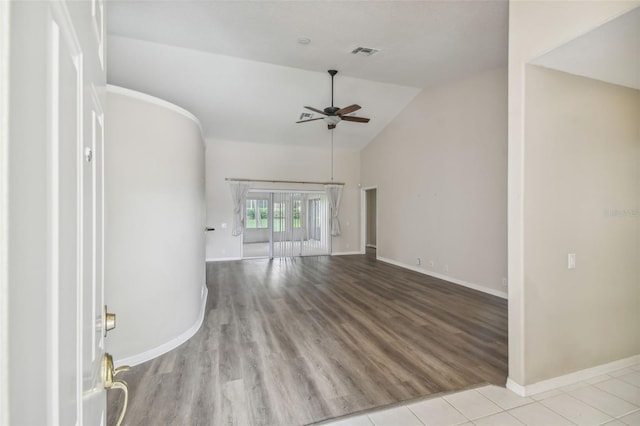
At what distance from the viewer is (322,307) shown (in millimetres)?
4309

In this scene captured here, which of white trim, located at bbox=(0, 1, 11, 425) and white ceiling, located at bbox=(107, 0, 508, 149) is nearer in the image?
white trim, located at bbox=(0, 1, 11, 425)

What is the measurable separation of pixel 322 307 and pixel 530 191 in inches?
118

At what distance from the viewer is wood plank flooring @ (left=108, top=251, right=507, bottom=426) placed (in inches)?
85.5

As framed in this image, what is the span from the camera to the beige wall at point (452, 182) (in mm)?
4781

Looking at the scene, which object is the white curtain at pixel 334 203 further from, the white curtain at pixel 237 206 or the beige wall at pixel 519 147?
the beige wall at pixel 519 147

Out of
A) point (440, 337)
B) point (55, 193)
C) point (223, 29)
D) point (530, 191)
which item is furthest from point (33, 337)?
point (223, 29)

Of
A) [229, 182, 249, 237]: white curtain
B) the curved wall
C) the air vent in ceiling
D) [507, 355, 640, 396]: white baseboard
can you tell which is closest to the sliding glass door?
[229, 182, 249, 237]: white curtain

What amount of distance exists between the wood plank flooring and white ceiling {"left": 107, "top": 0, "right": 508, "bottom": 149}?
Answer: 3.69 metres

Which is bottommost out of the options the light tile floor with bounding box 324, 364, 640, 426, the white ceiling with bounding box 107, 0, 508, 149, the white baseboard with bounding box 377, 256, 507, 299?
the light tile floor with bounding box 324, 364, 640, 426

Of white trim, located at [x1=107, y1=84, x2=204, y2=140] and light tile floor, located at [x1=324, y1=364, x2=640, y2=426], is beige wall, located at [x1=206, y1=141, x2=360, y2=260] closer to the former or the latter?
white trim, located at [x1=107, y1=84, x2=204, y2=140]

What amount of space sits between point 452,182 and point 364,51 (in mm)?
2835

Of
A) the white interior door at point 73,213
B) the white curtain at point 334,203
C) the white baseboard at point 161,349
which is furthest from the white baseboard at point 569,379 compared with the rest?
the white curtain at point 334,203

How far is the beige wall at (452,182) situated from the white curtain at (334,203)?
5.37ft

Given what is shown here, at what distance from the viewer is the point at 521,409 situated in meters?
2.13
